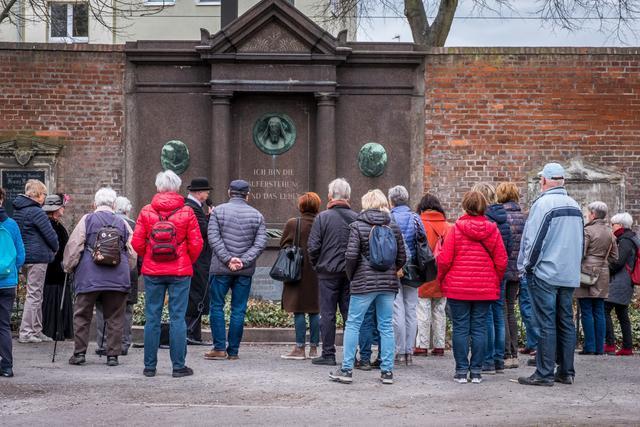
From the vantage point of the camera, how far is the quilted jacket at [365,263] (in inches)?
361

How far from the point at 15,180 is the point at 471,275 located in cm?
894

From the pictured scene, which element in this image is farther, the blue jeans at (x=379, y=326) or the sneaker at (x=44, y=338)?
the sneaker at (x=44, y=338)

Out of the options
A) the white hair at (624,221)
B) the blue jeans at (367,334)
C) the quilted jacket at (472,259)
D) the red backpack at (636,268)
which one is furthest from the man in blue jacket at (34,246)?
the red backpack at (636,268)

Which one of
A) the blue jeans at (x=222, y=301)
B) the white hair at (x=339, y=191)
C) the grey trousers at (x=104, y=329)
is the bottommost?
the grey trousers at (x=104, y=329)

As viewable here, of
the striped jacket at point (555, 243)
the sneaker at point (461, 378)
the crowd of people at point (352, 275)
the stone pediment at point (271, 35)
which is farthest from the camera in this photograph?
the stone pediment at point (271, 35)

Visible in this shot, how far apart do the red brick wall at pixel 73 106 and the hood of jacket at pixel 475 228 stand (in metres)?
8.12

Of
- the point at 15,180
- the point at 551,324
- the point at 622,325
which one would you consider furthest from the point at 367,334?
the point at 15,180

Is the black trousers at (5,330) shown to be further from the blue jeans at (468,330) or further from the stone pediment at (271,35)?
the stone pediment at (271,35)

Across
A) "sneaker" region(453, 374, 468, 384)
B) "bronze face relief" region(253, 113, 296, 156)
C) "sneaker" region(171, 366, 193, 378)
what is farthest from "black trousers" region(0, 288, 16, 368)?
"bronze face relief" region(253, 113, 296, 156)

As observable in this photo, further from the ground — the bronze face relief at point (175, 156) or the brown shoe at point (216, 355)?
the bronze face relief at point (175, 156)

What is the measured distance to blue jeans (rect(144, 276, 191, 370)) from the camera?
9422 millimetres

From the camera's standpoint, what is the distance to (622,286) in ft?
39.5

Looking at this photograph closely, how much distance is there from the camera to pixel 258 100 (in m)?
16.4

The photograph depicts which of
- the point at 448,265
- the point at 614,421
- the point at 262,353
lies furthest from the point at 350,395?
the point at 262,353
